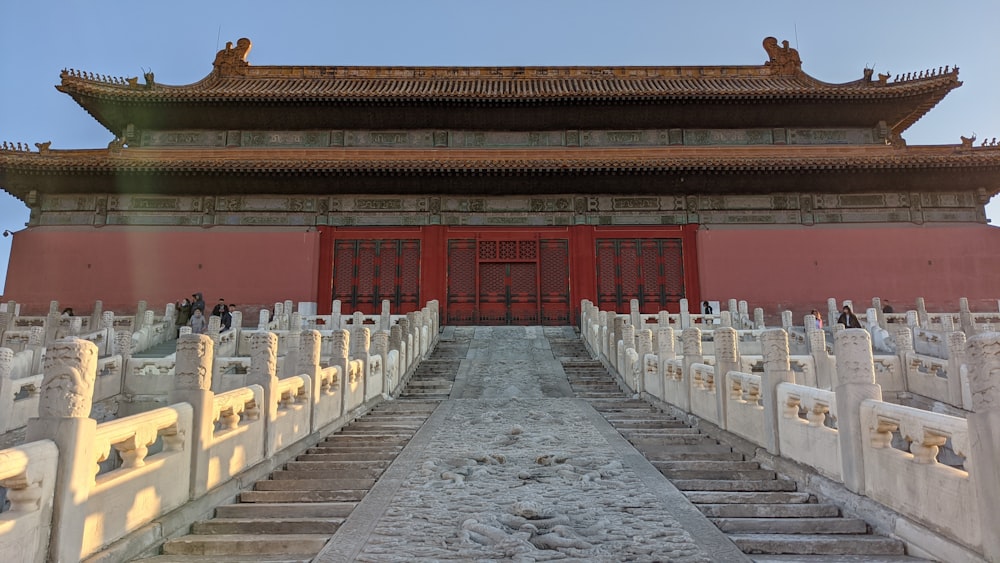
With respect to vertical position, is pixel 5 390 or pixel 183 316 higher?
pixel 183 316

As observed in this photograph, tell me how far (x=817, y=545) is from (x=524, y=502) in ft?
5.92

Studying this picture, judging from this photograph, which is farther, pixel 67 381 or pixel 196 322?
pixel 196 322

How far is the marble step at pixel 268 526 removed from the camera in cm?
402

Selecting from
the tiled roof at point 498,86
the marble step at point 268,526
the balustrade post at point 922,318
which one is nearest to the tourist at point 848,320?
the balustrade post at point 922,318

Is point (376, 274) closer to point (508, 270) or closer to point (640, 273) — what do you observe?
point (508, 270)

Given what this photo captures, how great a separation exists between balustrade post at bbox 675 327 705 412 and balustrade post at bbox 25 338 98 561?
632cm

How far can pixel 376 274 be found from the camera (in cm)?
1802

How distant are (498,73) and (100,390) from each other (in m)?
17.1

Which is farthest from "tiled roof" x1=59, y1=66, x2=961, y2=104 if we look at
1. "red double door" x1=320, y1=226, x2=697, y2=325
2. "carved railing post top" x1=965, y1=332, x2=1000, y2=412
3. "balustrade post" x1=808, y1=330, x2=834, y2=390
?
"carved railing post top" x1=965, y1=332, x2=1000, y2=412

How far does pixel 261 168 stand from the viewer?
56.1 ft

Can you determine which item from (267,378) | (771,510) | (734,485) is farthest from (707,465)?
(267,378)

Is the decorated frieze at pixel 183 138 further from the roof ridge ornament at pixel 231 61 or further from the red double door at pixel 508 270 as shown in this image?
the red double door at pixel 508 270

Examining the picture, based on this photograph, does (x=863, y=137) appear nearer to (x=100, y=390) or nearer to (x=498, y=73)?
(x=498, y=73)

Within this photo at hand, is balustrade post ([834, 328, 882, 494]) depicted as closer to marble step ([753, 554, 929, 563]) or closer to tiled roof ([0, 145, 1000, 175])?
marble step ([753, 554, 929, 563])
